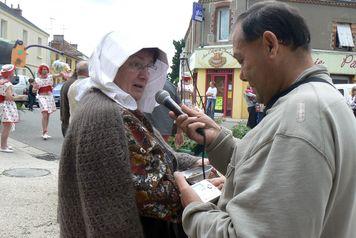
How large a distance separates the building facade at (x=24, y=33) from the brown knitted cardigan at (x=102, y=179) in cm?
3708

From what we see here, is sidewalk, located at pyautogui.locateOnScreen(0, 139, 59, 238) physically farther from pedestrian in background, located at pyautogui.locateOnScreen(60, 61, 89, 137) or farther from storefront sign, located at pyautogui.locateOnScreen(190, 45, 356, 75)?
storefront sign, located at pyautogui.locateOnScreen(190, 45, 356, 75)

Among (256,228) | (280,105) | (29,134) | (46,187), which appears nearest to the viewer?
(256,228)

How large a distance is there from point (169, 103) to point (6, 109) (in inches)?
296

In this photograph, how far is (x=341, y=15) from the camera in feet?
81.7

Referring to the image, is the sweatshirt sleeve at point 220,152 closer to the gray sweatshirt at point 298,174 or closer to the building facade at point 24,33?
the gray sweatshirt at point 298,174

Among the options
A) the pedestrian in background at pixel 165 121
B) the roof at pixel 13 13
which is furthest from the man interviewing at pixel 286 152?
the roof at pixel 13 13

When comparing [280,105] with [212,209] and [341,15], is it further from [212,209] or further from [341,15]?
[341,15]

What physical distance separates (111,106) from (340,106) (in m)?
0.94

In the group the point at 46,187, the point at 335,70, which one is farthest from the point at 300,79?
the point at 335,70

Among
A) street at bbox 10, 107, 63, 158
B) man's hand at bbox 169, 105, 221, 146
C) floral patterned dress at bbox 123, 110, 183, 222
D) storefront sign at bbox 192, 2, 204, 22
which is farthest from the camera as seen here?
storefront sign at bbox 192, 2, 204, 22

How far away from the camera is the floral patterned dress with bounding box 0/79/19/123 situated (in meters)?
8.83

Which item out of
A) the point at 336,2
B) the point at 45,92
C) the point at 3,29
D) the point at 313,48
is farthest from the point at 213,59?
the point at 3,29

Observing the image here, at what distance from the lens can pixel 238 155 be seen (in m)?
1.43

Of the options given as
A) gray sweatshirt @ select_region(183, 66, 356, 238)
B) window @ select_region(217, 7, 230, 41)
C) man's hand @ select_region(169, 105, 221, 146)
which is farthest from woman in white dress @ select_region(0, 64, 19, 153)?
window @ select_region(217, 7, 230, 41)
